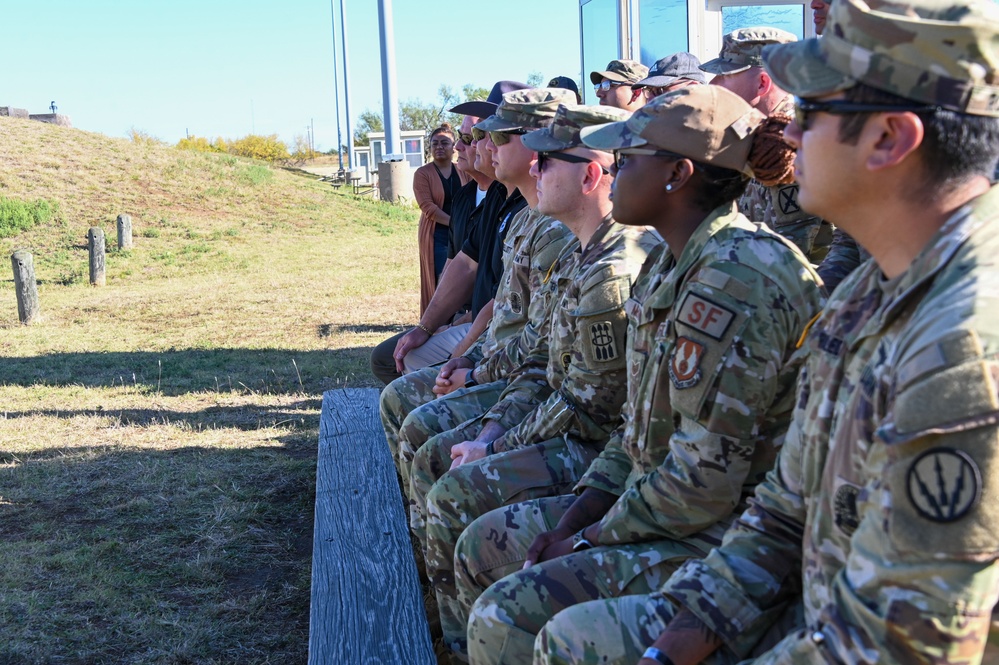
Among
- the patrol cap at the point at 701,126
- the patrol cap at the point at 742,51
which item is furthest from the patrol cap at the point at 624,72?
the patrol cap at the point at 701,126

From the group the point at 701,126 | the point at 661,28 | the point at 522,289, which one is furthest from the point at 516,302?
the point at 661,28

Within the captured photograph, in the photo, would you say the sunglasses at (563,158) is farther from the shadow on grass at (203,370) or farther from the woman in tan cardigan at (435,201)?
the shadow on grass at (203,370)

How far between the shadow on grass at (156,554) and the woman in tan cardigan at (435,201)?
1.86 metres

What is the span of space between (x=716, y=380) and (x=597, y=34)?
745cm

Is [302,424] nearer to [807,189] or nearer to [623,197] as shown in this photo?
[623,197]

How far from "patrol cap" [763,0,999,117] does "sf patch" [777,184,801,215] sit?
189 centimetres

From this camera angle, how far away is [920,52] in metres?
1.41

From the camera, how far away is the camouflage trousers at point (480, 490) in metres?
2.92

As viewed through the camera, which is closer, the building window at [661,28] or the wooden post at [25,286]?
the building window at [661,28]

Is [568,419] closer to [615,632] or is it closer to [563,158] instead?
[563,158]

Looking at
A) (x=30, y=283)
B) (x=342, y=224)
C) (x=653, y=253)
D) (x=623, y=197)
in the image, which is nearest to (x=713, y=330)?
(x=623, y=197)

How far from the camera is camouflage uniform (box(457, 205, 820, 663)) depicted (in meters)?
2.07

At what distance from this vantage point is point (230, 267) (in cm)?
1569

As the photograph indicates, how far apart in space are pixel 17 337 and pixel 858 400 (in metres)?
10.5
